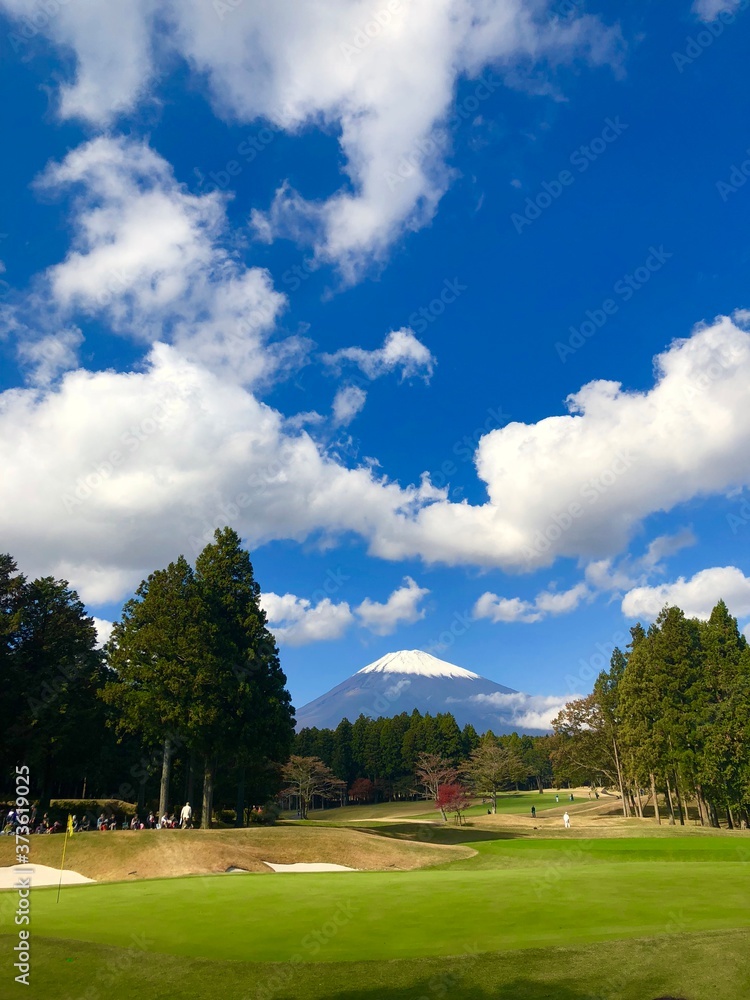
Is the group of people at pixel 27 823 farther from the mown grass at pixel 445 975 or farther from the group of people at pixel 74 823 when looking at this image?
the mown grass at pixel 445 975

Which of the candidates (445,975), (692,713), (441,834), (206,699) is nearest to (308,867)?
(206,699)

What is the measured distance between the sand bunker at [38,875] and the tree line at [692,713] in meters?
43.4

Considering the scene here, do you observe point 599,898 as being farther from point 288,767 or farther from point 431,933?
point 288,767

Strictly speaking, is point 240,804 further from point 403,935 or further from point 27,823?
point 403,935

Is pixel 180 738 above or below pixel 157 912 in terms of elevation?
above

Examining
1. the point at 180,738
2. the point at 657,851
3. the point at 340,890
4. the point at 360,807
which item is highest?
the point at 180,738

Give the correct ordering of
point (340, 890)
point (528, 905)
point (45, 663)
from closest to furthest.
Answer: point (528, 905), point (340, 890), point (45, 663)

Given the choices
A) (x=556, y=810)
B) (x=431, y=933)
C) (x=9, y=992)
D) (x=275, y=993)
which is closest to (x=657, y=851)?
(x=431, y=933)

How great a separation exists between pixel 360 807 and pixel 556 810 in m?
39.2

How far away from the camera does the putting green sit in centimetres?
1241

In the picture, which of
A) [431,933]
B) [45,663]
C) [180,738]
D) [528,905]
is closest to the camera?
[431,933]

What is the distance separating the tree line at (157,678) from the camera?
132ft

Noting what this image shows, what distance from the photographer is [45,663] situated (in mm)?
48500

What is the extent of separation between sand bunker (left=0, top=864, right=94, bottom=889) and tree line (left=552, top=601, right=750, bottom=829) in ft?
142
